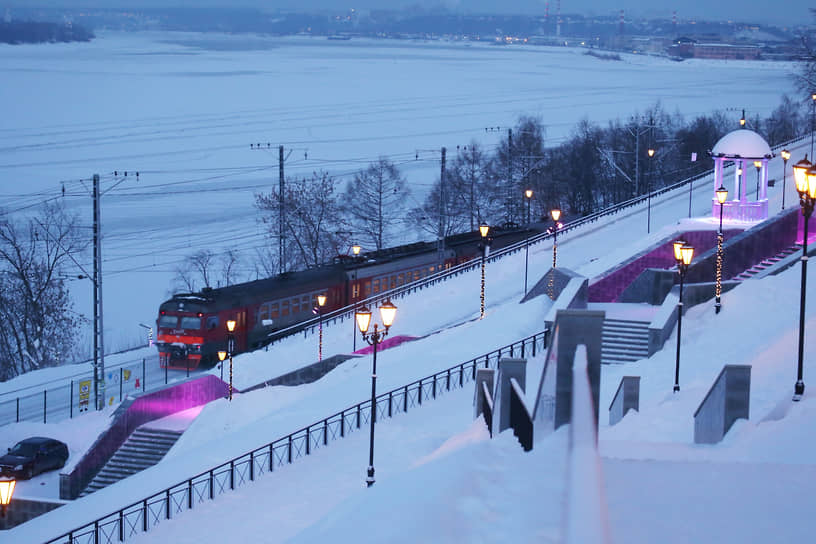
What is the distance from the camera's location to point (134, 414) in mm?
24891

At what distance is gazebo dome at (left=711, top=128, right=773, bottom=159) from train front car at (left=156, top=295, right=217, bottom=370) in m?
15.8

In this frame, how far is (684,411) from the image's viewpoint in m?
14.3

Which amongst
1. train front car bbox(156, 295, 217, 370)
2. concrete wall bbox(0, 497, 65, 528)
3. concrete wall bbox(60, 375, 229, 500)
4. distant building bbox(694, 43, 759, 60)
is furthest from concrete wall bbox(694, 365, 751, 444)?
distant building bbox(694, 43, 759, 60)

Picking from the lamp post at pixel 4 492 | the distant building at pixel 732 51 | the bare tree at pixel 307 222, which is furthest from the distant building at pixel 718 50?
the lamp post at pixel 4 492

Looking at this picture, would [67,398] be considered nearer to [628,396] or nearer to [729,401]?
[628,396]

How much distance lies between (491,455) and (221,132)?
11418 cm

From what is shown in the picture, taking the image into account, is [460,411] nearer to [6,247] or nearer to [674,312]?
[674,312]

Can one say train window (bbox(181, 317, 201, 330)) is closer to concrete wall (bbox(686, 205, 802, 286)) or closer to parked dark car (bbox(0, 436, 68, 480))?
parked dark car (bbox(0, 436, 68, 480))

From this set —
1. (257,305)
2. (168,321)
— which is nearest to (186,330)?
(168,321)

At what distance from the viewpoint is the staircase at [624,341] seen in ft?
71.2

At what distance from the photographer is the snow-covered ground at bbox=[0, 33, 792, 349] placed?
209 ft

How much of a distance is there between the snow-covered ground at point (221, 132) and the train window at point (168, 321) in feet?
39.6

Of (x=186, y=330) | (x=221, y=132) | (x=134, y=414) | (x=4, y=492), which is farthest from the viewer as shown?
(x=221, y=132)

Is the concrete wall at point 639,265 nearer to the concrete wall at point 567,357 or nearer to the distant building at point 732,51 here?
the concrete wall at point 567,357
